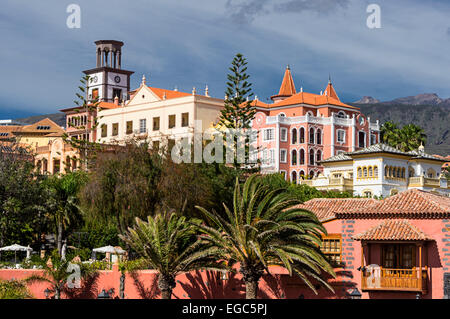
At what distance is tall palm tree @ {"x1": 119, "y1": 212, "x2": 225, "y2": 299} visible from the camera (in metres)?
28.9

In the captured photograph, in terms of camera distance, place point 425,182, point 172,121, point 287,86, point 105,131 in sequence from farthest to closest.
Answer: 1. point 287,86
2. point 105,131
3. point 172,121
4. point 425,182

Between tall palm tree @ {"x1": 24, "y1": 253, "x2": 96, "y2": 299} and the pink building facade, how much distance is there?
40.2 metres

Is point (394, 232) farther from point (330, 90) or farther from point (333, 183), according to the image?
point (330, 90)

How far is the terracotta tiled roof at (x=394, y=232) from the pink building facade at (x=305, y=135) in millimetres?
43119

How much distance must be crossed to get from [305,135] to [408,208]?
1793 inches

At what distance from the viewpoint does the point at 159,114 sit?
250ft

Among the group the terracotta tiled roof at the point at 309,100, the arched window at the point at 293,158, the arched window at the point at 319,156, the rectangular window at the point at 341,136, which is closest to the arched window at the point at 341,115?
the terracotta tiled roof at the point at 309,100

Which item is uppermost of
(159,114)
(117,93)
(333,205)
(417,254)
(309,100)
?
(117,93)

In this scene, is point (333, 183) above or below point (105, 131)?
below

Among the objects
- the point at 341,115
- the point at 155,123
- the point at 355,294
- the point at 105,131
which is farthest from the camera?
the point at 105,131

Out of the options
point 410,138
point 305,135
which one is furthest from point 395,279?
point 410,138

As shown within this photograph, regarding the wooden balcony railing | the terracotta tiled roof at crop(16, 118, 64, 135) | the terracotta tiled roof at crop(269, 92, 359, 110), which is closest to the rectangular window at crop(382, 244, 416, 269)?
the wooden balcony railing

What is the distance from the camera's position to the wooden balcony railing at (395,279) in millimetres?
26688

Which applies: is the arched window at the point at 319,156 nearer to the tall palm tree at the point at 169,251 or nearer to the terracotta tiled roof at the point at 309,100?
the terracotta tiled roof at the point at 309,100
